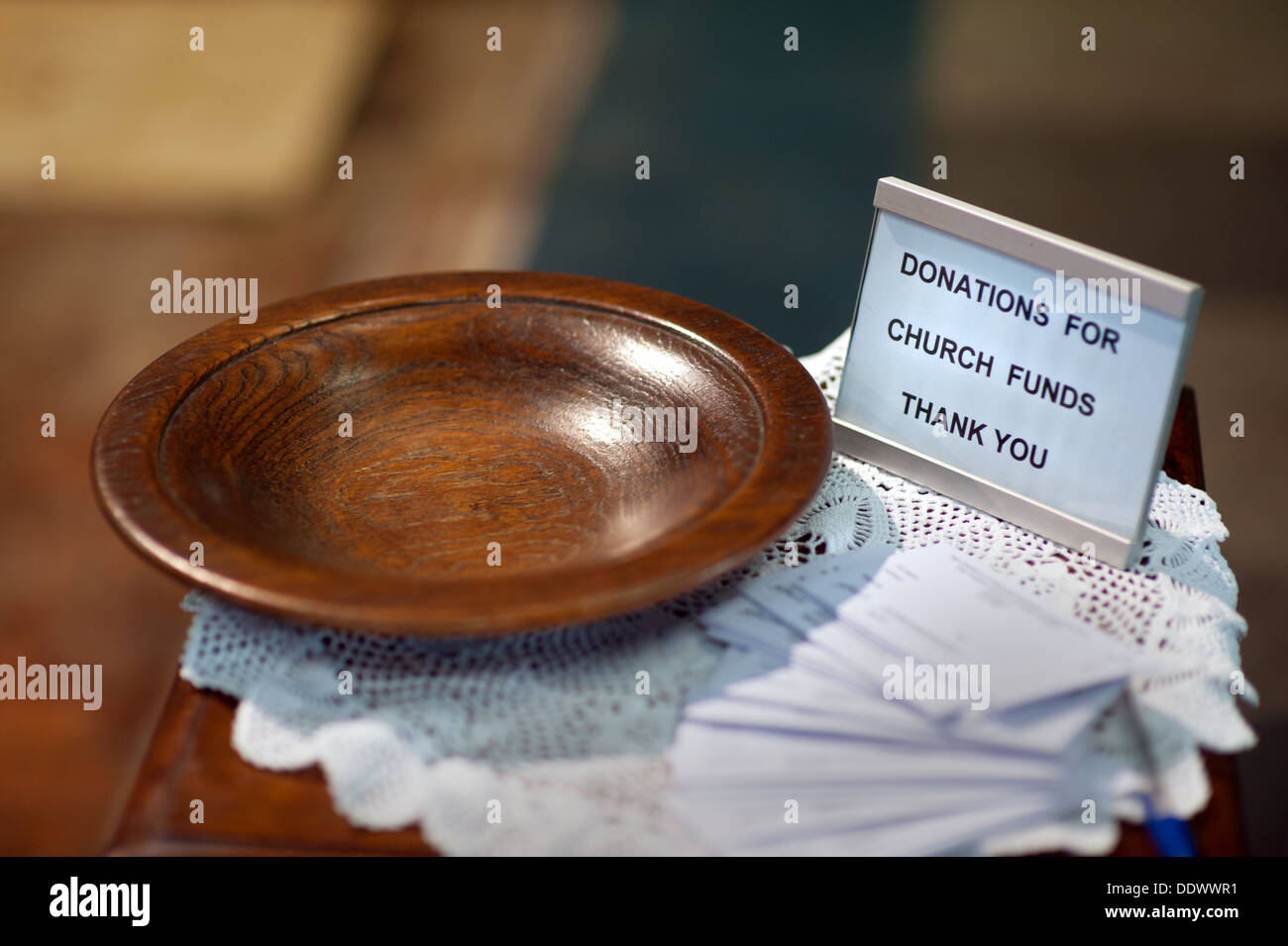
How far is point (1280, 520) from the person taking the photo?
6.96 ft

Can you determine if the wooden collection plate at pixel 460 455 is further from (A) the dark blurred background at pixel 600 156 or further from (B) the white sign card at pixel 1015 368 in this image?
(A) the dark blurred background at pixel 600 156

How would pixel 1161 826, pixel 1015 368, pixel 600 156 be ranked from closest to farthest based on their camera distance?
pixel 1161 826
pixel 1015 368
pixel 600 156

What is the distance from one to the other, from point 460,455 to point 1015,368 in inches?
17.6

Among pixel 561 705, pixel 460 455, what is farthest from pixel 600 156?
pixel 561 705

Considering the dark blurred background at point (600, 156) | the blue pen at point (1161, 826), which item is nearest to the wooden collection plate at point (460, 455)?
the blue pen at point (1161, 826)

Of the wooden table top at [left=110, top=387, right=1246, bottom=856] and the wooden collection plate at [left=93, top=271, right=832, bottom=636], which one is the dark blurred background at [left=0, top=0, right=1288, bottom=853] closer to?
the wooden collection plate at [left=93, top=271, right=832, bottom=636]

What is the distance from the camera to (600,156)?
3.31 metres

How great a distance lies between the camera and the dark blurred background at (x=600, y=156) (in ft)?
8.70

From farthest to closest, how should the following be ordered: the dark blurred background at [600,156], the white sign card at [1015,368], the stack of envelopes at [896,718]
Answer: the dark blurred background at [600,156] → the white sign card at [1015,368] → the stack of envelopes at [896,718]

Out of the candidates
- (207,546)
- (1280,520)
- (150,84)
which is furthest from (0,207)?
(1280,520)

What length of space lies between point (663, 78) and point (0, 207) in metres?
1.95

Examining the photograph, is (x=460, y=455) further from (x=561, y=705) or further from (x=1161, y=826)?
(x=1161, y=826)

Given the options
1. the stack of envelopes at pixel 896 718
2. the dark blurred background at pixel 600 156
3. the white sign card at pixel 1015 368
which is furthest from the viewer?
the dark blurred background at pixel 600 156

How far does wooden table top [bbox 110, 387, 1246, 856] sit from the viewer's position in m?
0.69
